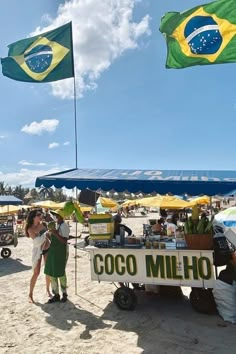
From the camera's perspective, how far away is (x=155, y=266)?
564 centimetres

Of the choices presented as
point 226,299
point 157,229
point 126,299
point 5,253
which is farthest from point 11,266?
point 226,299

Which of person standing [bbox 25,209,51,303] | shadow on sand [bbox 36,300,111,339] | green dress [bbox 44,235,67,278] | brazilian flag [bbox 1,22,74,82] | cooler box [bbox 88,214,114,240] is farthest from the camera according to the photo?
brazilian flag [bbox 1,22,74,82]

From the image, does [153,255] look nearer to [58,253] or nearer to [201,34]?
[58,253]

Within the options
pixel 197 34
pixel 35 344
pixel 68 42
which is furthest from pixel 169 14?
pixel 35 344

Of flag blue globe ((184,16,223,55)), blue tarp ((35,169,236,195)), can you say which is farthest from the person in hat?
flag blue globe ((184,16,223,55))

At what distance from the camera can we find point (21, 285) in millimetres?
8078

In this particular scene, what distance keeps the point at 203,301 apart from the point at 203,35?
5333 millimetres

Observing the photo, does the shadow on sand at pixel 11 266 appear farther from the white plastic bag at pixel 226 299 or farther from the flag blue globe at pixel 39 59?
the white plastic bag at pixel 226 299

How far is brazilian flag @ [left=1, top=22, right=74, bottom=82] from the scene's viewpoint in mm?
7594

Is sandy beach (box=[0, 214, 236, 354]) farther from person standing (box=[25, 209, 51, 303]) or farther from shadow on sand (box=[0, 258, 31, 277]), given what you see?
shadow on sand (box=[0, 258, 31, 277])

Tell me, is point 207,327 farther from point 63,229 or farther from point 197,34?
point 197,34

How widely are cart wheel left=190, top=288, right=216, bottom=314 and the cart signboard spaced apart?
329mm

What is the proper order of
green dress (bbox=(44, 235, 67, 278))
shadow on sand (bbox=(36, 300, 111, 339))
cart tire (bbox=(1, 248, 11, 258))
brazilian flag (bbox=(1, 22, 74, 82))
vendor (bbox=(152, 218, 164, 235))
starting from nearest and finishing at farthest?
shadow on sand (bbox=(36, 300, 111, 339)), green dress (bbox=(44, 235, 67, 278)), vendor (bbox=(152, 218, 164, 235)), brazilian flag (bbox=(1, 22, 74, 82)), cart tire (bbox=(1, 248, 11, 258))

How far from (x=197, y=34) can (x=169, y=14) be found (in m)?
0.78
